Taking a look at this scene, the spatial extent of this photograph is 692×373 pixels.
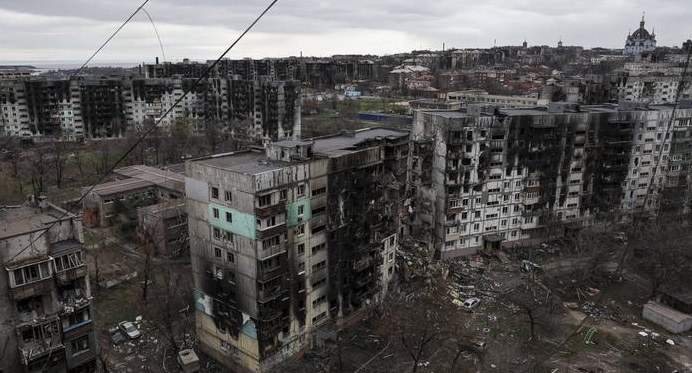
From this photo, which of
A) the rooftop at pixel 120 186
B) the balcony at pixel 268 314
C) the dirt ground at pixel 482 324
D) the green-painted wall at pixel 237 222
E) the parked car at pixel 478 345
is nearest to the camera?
the green-painted wall at pixel 237 222

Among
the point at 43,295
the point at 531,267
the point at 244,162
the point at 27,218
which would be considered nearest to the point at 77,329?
the point at 43,295

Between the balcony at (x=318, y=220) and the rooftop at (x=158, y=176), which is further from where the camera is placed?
the rooftop at (x=158, y=176)

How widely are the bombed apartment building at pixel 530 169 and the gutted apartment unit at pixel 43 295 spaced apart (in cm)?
2076

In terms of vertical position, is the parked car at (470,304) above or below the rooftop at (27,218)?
below

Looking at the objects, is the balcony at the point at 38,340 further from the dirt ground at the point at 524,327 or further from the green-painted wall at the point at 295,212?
the dirt ground at the point at 524,327

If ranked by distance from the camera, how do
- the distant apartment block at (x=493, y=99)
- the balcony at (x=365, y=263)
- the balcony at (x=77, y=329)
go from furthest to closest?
the distant apartment block at (x=493, y=99) < the balcony at (x=365, y=263) < the balcony at (x=77, y=329)

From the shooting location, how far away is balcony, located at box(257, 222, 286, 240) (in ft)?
63.0

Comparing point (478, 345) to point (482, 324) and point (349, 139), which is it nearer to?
point (482, 324)

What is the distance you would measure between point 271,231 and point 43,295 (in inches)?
300

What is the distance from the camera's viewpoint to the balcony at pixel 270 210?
746 inches

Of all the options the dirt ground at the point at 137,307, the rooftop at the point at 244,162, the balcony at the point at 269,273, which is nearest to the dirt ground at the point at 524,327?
the balcony at the point at 269,273

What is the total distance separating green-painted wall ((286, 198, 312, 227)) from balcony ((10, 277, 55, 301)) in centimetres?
834

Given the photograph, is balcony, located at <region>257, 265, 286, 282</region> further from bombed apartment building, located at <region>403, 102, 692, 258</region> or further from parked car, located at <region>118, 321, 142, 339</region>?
bombed apartment building, located at <region>403, 102, 692, 258</region>

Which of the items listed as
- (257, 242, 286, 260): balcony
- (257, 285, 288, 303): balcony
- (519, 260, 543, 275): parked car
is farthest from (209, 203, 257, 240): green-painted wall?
(519, 260, 543, 275): parked car
